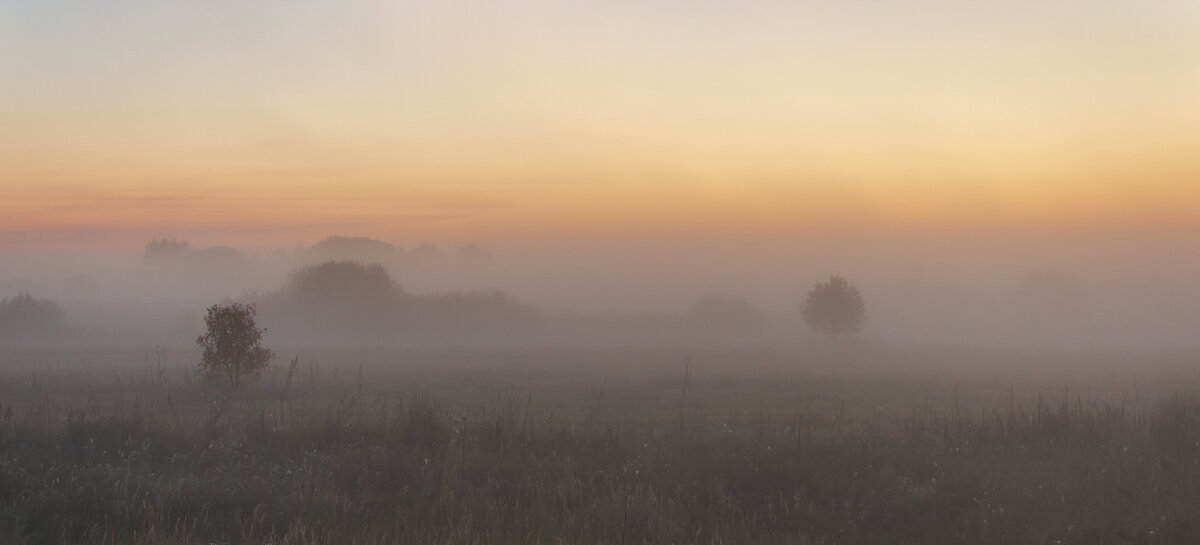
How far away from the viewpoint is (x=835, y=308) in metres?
76.3

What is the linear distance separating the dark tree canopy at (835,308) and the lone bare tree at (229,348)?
195ft

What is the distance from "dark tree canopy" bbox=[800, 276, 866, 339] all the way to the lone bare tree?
59.3 metres

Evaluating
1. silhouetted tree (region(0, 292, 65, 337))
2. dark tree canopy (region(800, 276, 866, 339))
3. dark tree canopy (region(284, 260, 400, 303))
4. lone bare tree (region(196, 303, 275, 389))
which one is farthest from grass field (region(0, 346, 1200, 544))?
dark tree canopy (region(284, 260, 400, 303))

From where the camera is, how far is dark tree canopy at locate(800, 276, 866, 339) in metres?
76.3

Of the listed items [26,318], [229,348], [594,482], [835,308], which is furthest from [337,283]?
[594,482]

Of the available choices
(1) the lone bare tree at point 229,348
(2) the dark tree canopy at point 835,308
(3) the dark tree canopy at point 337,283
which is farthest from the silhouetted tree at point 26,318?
(2) the dark tree canopy at point 835,308

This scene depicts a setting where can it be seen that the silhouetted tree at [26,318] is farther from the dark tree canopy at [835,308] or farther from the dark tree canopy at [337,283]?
the dark tree canopy at [835,308]

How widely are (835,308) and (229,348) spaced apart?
199 ft

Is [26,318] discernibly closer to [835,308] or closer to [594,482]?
[835,308]

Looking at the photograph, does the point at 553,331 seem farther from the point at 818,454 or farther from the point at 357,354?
the point at 818,454

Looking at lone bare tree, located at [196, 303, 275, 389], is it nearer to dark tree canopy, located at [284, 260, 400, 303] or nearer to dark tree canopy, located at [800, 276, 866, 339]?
dark tree canopy, located at [800, 276, 866, 339]

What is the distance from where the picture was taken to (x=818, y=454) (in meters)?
11.5

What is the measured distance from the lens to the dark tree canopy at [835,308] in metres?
76.3

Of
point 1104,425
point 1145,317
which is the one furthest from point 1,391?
point 1145,317
